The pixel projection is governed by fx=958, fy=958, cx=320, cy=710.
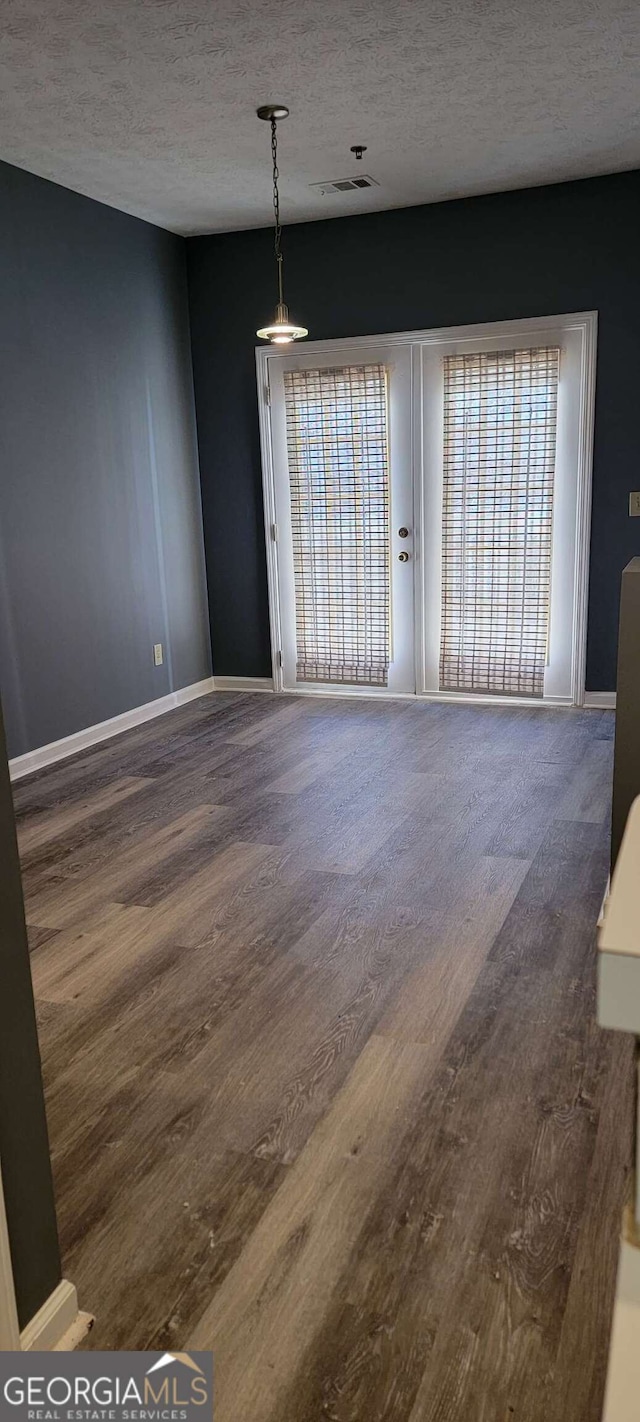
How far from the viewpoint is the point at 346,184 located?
4695 millimetres

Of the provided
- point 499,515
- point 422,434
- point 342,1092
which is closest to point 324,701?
point 499,515

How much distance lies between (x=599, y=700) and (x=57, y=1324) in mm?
4426

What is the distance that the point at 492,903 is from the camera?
115 inches

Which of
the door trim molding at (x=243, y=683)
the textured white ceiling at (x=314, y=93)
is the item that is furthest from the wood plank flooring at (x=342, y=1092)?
the textured white ceiling at (x=314, y=93)

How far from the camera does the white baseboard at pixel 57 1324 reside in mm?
1373

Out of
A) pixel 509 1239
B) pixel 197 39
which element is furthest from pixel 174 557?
pixel 509 1239

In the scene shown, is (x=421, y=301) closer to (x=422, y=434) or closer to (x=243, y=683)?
(x=422, y=434)

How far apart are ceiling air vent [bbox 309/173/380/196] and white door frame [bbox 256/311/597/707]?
0.78m

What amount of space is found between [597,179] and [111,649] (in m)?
3.42

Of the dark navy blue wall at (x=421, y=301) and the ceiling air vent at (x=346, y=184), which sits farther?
the dark navy blue wall at (x=421, y=301)

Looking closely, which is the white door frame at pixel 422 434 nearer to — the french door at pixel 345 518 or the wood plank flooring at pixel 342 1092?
the french door at pixel 345 518

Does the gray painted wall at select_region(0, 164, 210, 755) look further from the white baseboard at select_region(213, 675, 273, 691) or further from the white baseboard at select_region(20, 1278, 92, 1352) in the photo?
the white baseboard at select_region(20, 1278, 92, 1352)

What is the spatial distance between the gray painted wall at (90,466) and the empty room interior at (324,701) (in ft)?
0.09

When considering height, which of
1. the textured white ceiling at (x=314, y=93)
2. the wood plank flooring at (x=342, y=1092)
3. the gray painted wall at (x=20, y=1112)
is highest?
the textured white ceiling at (x=314, y=93)
